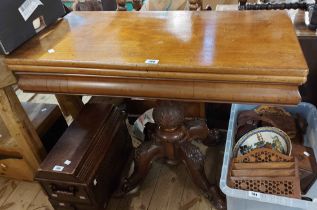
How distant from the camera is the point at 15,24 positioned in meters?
0.88

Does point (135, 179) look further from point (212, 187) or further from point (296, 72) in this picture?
point (296, 72)

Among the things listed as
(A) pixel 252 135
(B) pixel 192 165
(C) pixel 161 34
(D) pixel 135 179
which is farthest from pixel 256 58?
(D) pixel 135 179

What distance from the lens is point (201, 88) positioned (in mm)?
726

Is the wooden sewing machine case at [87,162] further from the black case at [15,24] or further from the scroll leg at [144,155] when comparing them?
the black case at [15,24]

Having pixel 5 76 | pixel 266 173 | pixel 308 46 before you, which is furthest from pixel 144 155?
pixel 308 46

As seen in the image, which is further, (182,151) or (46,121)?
(46,121)

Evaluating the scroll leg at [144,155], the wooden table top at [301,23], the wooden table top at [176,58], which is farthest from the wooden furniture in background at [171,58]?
the scroll leg at [144,155]

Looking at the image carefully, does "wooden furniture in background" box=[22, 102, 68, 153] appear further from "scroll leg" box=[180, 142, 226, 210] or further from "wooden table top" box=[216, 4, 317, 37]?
"wooden table top" box=[216, 4, 317, 37]

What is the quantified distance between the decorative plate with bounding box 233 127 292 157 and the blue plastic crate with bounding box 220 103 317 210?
0.07m

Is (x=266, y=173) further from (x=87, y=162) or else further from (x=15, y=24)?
(x=15, y=24)

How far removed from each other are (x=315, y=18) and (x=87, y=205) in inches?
46.4

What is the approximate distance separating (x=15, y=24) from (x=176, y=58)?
0.54 m

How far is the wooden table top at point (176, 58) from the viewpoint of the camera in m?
0.68

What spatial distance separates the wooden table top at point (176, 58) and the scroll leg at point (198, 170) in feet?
1.65
